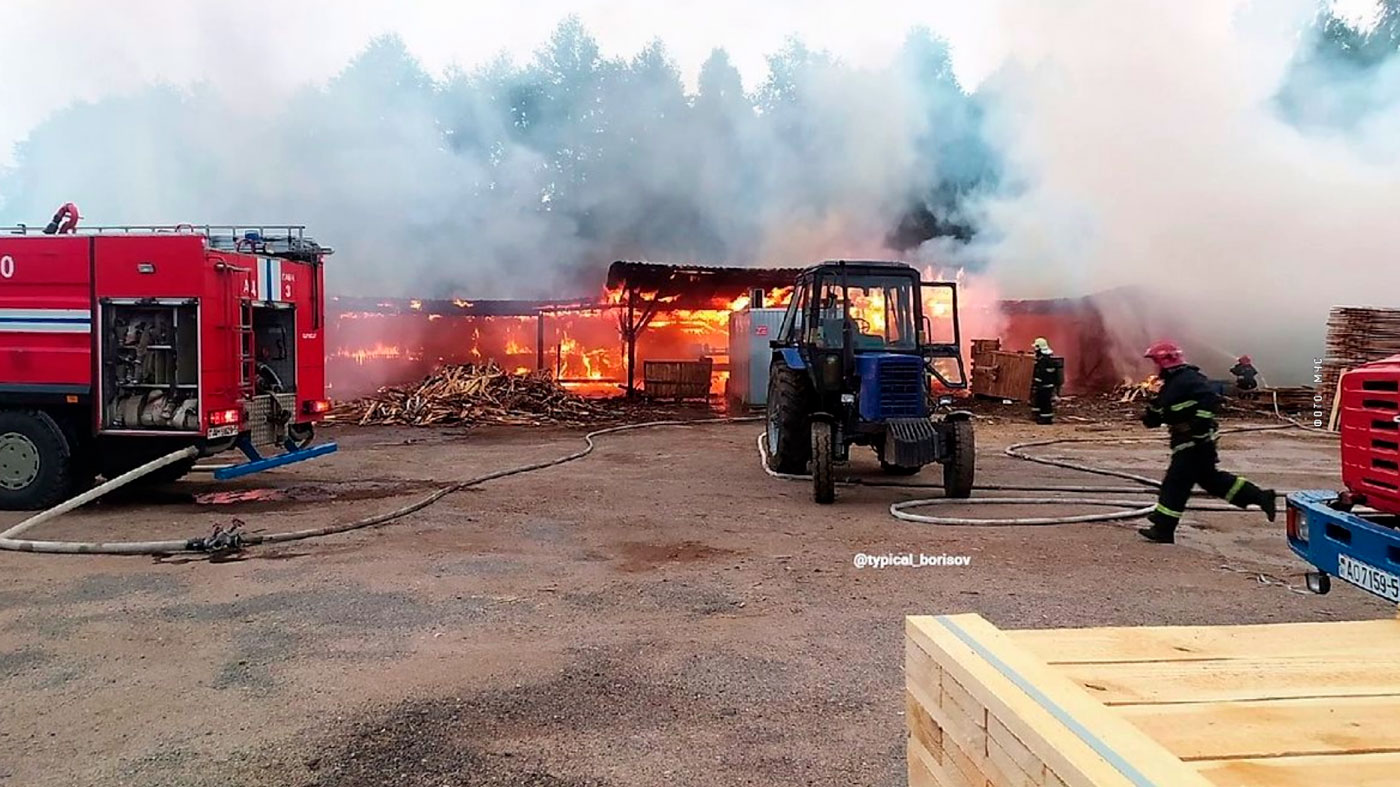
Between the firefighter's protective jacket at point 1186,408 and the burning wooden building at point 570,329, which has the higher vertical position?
the burning wooden building at point 570,329

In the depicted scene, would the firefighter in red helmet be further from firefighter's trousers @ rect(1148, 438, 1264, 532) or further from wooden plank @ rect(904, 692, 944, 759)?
wooden plank @ rect(904, 692, 944, 759)

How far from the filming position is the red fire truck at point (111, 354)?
8055 mm

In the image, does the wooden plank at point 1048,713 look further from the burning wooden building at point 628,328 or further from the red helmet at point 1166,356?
the burning wooden building at point 628,328

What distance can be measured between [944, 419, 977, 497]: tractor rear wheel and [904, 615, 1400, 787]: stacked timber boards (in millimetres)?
6154

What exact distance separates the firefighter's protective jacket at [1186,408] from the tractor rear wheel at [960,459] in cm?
183

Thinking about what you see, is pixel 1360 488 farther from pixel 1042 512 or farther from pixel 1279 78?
pixel 1279 78

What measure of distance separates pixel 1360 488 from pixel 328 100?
24.7 meters

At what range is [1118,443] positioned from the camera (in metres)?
14.1

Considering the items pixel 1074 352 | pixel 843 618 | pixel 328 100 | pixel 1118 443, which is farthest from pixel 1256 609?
pixel 328 100

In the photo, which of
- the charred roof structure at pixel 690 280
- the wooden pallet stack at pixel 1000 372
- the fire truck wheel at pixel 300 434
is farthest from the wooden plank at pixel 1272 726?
the charred roof structure at pixel 690 280

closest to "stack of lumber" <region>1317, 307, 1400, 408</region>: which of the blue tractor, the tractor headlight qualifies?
the blue tractor

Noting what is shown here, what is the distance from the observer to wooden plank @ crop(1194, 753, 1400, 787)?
152 centimetres

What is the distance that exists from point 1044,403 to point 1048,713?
53.6ft

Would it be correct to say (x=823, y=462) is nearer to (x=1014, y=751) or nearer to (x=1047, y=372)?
(x=1014, y=751)
